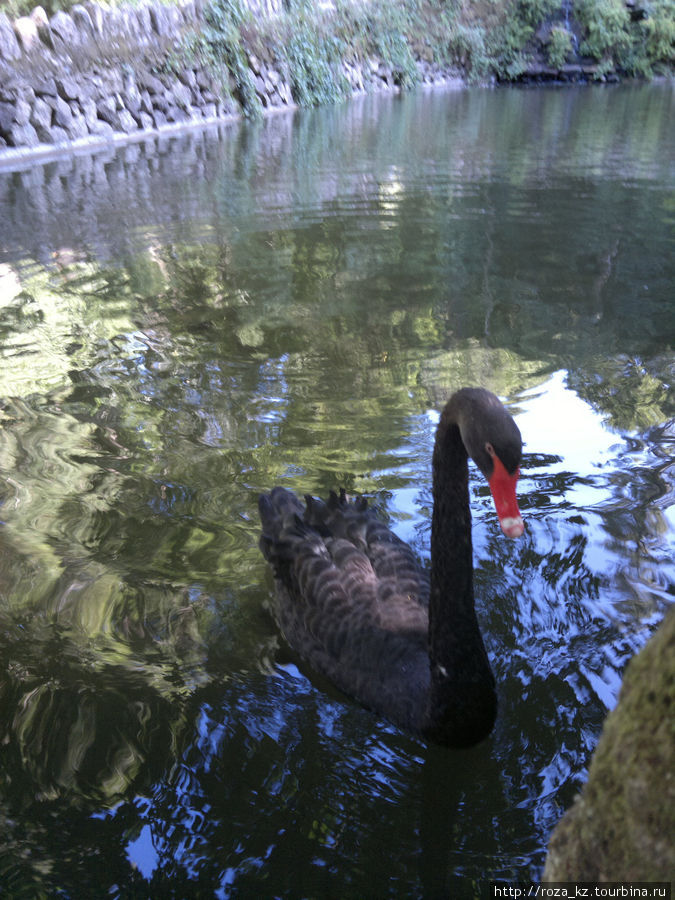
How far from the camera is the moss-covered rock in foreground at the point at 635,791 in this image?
1048 mm

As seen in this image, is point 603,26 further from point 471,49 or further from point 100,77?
point 100,77

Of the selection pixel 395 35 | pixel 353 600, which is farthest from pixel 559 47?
pixel 353 600

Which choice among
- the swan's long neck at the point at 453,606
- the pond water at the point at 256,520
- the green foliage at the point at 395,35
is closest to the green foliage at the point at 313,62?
the green foliage at the point at 395,35

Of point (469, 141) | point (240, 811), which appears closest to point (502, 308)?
point (240, 811)

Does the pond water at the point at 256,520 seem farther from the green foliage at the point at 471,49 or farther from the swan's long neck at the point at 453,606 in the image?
the green foliage at the point at 471,49

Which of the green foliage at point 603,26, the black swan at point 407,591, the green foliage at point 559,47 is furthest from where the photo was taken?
the green foliage at point 559,47

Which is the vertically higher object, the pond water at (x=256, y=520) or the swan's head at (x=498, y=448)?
the swan's head at (x=498, y=448)

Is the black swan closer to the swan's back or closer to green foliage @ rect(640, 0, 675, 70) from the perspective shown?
the swan's back

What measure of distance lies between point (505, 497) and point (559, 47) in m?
32.2

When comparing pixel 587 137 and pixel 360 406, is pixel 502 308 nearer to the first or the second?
pixel 360 406

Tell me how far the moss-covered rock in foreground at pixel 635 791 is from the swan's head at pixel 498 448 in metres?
0.58

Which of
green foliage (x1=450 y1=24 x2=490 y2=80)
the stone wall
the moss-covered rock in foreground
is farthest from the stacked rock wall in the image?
green foliage (x1=450 y1=24 x2=490 y2=80)

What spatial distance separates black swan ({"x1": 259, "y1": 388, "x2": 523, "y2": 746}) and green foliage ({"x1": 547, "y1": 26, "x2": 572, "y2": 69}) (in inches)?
1227

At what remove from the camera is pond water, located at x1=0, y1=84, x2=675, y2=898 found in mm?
Answer: 2020
